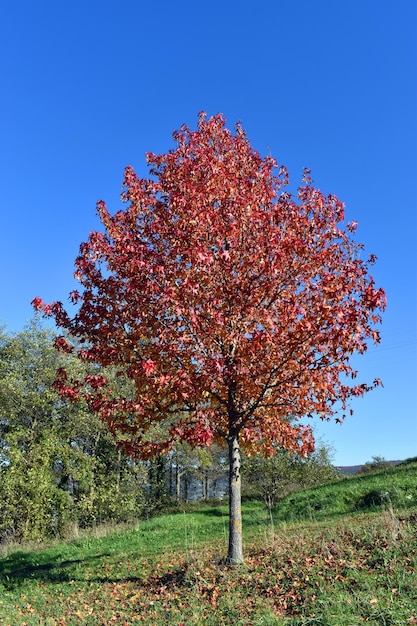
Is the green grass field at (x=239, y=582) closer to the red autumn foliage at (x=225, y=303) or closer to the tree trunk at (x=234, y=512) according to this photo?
the tree trunk at (x=234, y=512)

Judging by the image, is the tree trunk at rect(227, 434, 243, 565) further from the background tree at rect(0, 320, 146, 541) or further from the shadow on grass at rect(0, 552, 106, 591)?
the background tree at rect(0, 320, 146, 541)

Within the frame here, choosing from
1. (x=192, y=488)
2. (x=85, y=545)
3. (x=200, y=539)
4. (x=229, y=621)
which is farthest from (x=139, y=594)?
(x=192, y=488)

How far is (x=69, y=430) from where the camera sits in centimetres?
2822

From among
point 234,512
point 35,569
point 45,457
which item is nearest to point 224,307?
point 234,512

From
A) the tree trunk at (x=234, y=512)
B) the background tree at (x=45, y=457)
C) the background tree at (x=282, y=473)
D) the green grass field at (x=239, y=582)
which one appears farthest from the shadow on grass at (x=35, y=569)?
the background tree at (x=282, y=473)

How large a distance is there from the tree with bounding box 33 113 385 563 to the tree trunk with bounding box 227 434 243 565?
2cm

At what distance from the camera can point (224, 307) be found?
9.20m

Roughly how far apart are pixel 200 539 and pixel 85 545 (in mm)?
4556

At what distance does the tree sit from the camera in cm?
884

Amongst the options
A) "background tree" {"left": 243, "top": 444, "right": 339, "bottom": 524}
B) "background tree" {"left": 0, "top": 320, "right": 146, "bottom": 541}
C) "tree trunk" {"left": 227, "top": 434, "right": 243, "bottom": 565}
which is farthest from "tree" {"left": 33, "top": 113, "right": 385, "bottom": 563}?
"background tree" {"left": 243, "top": 444, "right": 339, "bottom": 524}

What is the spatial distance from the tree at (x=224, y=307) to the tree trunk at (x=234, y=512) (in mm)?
21

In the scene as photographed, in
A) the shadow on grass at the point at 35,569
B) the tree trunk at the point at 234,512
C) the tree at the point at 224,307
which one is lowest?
the shadow on grass at the point at 35,569

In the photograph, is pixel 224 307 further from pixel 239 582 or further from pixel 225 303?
pixel 239 582

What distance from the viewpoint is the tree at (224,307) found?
348 inches
